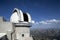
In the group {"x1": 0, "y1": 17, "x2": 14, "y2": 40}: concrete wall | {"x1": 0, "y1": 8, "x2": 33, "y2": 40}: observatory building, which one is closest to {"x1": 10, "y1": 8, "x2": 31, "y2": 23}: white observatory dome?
{"x1": 0, "y1": 8, "x2": 33, "y2": 40}: observatory building

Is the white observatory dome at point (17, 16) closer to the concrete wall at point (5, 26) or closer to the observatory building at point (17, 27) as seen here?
the observatory building at point (17, 27)

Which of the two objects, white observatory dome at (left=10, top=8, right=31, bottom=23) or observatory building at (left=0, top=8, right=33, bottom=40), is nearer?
observatory building at (left=0, top=8, right=33, bottom=40)

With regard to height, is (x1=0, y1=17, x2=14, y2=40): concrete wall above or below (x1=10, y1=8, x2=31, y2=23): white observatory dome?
below

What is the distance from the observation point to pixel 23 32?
1928cm

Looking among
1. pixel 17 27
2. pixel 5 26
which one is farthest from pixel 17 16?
pixel 5 26

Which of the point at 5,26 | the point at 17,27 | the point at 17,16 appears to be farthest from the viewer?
the point at 17,16

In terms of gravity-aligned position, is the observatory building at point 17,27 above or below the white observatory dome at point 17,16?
below

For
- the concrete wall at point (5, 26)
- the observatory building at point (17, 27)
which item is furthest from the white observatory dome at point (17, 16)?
the concrete wall at point (5, 26)

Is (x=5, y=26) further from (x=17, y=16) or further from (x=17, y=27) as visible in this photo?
(x=17, y=16)

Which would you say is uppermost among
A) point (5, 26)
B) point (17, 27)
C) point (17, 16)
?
point (17, 16)

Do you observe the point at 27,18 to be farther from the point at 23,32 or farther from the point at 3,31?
the point at 3,31

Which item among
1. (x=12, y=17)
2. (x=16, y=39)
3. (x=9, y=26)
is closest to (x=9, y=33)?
(x=9, y=26)

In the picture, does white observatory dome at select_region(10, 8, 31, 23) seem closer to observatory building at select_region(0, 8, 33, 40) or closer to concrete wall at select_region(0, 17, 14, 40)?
observatory building at select_region(0, 8, 33, 40)

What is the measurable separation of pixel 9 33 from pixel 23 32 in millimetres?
3347
